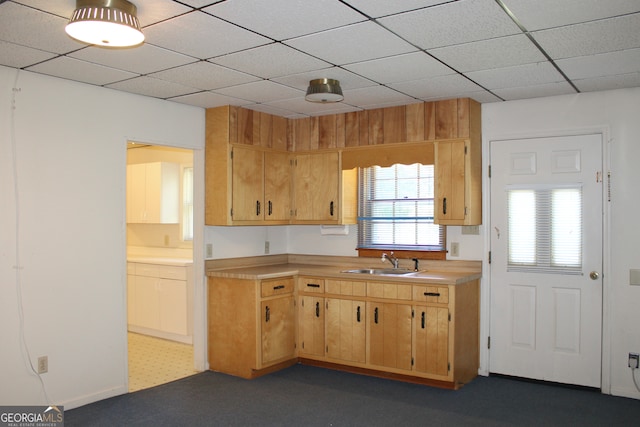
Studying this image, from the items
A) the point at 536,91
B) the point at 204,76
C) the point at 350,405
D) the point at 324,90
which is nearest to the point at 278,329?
the point at 350,405

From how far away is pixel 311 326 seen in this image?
511cm

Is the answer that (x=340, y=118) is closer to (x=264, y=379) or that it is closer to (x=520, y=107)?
(x=520, y=107)

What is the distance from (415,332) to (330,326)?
2.74 ft

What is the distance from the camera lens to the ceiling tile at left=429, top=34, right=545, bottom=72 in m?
3.23

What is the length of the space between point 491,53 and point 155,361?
13.5ft

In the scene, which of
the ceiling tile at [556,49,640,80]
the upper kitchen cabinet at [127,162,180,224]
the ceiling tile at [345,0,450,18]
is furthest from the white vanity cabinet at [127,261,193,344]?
the ceiling tile at [556,49,640,80]

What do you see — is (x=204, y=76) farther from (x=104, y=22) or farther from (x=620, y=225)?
(x=620, y=225)

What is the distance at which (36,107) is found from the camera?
12.6ft

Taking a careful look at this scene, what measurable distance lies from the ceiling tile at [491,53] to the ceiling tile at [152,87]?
203 cm

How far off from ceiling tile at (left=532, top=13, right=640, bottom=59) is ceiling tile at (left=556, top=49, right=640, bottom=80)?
0.37 ft

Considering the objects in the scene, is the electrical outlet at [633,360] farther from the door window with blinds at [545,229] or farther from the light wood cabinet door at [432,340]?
the light wood cabinet door at [432,340]

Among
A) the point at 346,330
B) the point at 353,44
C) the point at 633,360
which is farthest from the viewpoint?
the point at 346,330

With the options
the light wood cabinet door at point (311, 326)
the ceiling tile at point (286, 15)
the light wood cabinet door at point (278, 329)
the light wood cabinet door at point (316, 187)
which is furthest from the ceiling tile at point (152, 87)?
the light wood cabinet door at point (311, 326)

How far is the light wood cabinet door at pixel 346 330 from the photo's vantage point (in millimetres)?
4824
